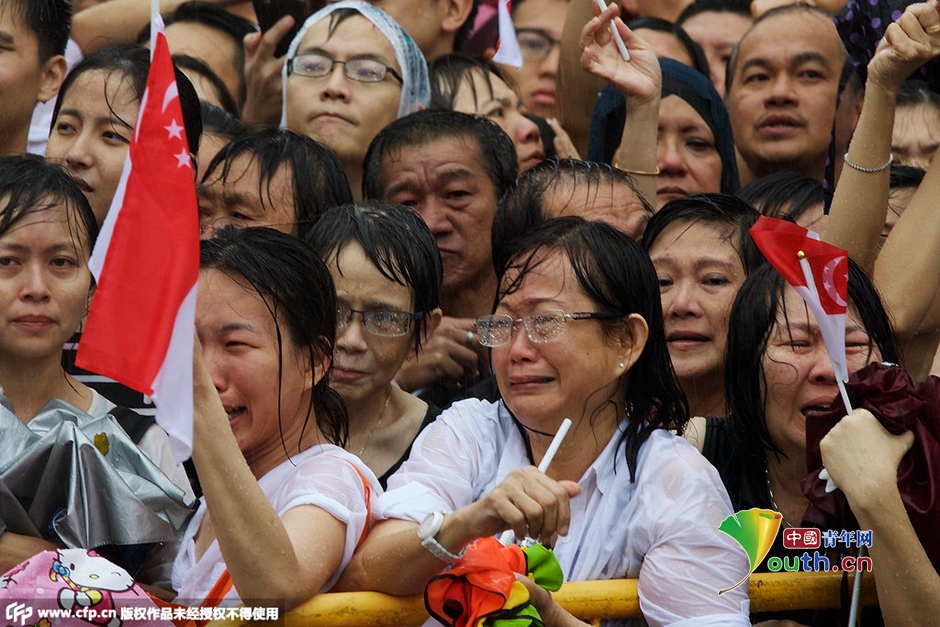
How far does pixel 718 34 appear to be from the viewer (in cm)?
560

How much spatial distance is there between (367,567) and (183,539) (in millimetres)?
477

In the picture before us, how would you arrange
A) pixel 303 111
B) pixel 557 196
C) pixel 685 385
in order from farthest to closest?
pixel 303 111 → pixel 557 196 → pixel 685 385

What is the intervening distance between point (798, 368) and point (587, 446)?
1.59ft

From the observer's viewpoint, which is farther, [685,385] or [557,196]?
[557,196]

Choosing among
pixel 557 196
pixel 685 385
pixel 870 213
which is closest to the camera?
pixel 870 213

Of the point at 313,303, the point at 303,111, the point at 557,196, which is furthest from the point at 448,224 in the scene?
the point at 313,303

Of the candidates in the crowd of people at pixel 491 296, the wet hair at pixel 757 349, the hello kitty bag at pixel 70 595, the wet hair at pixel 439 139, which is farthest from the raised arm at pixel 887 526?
the wet hair at pixel 439 139

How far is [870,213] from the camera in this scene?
10.8 ft

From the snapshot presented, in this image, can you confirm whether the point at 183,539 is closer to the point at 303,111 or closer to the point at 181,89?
the point at 181,89

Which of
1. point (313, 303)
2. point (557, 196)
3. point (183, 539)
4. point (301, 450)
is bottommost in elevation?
point (183, 539)

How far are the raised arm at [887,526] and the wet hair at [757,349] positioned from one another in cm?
38

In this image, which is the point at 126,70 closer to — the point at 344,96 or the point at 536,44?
the point at 344,96

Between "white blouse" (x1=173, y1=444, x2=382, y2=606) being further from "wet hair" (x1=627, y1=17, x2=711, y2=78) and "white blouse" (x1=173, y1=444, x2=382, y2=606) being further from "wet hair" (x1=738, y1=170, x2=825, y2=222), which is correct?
"wet hair" (x1=627, y1=17, x2=711, y2=78)

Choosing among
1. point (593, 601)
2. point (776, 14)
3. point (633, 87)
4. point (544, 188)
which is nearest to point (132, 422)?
point (593, 601)
